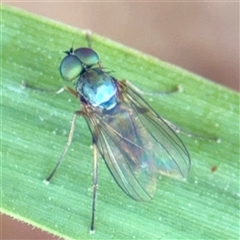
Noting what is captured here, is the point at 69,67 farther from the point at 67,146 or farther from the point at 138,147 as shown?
the point at 138,147

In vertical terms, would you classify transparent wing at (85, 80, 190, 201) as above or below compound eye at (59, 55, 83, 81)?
below

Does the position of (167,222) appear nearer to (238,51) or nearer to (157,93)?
(157,93)

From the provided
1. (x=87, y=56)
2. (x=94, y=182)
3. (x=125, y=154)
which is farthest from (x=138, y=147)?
(x=87, y=56)

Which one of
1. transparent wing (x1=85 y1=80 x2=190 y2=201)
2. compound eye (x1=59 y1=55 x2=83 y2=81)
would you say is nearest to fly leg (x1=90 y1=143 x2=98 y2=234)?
transparent wing (x1=85 y1=80 x2=190 y2=201)

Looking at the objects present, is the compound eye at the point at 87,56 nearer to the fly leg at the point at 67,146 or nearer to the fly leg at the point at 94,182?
the fly leg at the point at 67,146

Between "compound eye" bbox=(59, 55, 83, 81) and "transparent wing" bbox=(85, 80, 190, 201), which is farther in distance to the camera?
"compound eye" bbox=(59, 55, 83, 81)

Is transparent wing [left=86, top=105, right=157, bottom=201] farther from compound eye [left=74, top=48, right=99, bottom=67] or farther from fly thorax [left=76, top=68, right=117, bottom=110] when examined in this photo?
compound eye [left=74, top=48, right=99, bottom=67]

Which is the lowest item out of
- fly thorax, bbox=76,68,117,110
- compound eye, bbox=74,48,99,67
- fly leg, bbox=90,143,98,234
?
fly leg, bbox=90,143,98,234
